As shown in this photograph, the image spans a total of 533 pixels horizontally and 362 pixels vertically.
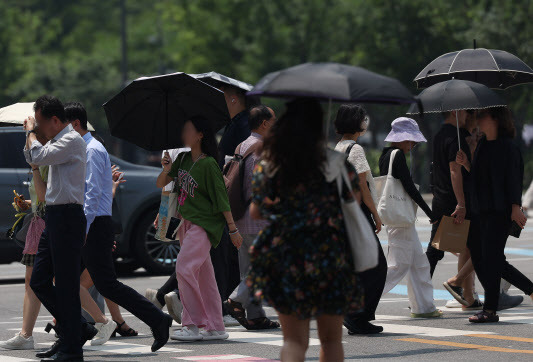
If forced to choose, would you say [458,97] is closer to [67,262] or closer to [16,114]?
[16,114]


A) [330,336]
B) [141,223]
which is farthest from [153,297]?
[141,223]

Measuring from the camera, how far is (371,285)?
901 centimetres

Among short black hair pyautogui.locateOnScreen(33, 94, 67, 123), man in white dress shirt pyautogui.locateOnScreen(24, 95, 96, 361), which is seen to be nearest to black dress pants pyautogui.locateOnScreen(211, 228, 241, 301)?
man in white dress shirt pyautogui.locateOnScreen(24, 95, 96, 361)

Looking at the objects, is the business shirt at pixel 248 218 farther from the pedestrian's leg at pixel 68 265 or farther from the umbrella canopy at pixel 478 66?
the umbrella canopy at pixel 478 66

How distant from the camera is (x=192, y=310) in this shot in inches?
340

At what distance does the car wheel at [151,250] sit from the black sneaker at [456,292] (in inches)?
176

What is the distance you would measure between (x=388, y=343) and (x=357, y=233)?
3.13 meters

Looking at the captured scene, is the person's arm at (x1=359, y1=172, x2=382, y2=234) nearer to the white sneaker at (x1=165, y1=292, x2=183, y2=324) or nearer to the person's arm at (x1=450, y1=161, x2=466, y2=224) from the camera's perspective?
the person's arm at (x1=450, y1=161, x2=466, y2=224)

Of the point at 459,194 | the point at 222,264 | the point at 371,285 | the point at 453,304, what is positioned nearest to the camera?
the point at 371,285

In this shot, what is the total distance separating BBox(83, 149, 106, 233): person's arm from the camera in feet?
26.7

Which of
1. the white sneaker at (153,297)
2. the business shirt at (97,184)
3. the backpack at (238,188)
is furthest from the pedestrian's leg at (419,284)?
the business shirt at (97,184)

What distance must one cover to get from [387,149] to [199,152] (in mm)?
1938

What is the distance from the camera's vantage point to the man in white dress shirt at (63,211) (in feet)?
24.1

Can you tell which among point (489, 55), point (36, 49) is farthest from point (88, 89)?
point (489, 55)
